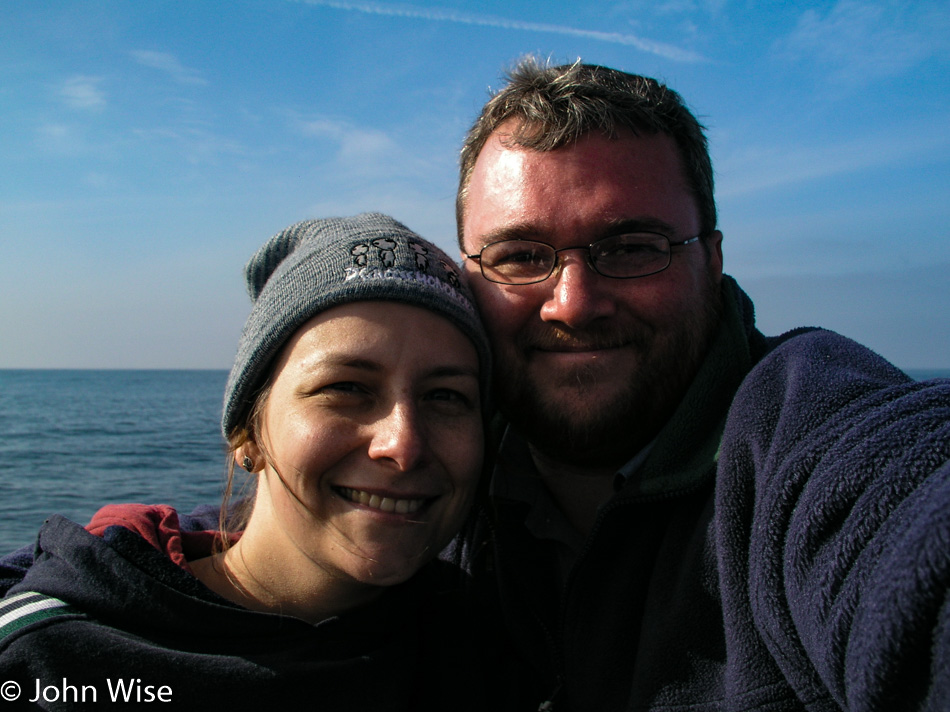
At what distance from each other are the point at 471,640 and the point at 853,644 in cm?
125

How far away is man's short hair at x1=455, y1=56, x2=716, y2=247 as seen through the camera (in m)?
2.17

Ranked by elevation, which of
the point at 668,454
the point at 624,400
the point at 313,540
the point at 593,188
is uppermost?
the point at 593,188

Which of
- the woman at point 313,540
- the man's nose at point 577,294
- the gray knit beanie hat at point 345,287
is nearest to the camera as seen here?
the woman at point 313,540

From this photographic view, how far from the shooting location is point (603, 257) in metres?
2.12

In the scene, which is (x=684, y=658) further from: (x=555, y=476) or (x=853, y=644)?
(x=555, y=476)

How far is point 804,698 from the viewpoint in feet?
4.20

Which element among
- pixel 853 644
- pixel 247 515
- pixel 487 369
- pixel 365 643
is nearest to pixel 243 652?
pixel 365 643

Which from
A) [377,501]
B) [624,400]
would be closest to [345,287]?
[377,501]

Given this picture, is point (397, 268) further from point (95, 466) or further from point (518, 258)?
point (95, 466)

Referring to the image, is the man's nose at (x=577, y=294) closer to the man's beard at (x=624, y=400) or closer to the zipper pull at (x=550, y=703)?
the man's beard at (x=624, y=400)

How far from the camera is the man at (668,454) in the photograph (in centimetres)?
108

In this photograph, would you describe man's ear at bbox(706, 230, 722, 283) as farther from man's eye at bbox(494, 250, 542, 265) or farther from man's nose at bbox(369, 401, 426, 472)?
man's nose at bbox(369, 401, 426, 472)

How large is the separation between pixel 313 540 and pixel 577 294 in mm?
1088

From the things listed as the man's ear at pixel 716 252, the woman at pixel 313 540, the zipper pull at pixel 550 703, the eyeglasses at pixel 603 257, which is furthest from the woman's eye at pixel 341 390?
the man's ear at pixel 716 252
